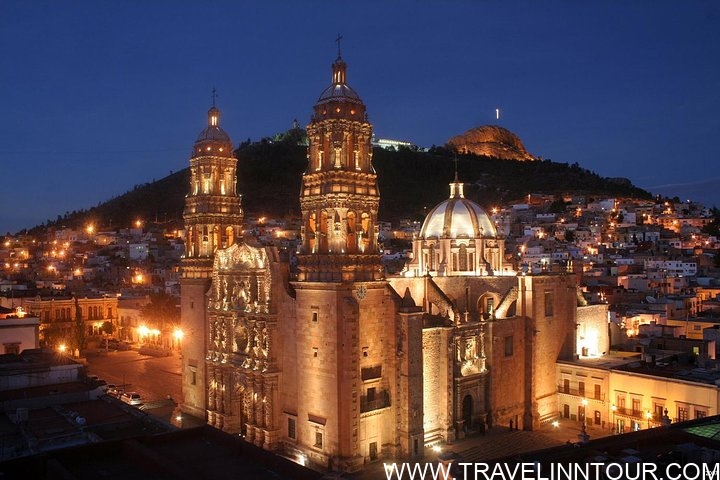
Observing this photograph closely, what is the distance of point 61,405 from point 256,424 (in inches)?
390

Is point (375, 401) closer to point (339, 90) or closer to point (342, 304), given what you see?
point (342, 304)

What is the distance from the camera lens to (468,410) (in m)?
34.4

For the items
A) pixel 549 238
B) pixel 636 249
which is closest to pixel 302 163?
pixel 549 238

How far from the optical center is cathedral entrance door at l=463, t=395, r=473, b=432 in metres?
34.2

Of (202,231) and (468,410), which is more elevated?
(202,231)

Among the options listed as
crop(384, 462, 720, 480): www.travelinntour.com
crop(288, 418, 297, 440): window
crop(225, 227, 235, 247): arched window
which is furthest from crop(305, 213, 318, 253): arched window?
crop(384, 462, 720, 480): www.travelinntour.com

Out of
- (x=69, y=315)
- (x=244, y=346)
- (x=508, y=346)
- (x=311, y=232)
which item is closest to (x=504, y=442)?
(x=508, y=346)

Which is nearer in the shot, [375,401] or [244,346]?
[375,401]

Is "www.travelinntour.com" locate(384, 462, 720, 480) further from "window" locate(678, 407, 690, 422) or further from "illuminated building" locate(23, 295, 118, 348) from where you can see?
"illuminated building" locate(23, 295, 118, 348)

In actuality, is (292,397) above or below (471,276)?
below

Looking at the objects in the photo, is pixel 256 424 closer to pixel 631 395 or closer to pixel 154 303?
pixel 631 395

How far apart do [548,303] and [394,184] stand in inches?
4420

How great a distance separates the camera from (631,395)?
34438mm

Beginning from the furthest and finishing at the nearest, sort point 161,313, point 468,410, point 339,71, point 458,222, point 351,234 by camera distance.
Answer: point 161,313, point 458,222, point 468,410, point 339,71, point 351,234
